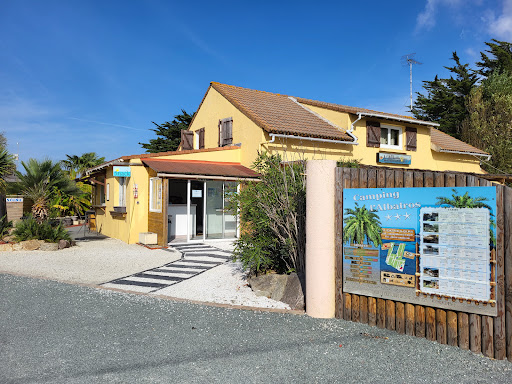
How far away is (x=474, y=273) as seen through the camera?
4070 mm

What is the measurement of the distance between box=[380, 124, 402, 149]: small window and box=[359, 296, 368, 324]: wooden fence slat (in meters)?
15.0

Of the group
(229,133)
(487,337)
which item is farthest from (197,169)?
(487,337)

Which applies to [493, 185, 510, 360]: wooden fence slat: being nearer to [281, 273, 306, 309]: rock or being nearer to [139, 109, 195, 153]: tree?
[281, 273, 306, 309]: rock

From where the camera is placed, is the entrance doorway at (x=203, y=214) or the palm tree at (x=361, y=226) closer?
the palm tree at (x=361, y=226)

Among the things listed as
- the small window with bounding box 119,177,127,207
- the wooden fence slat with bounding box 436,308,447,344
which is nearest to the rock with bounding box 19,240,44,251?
the small window with bounding box 119,177,127,207

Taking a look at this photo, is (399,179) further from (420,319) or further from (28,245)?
(28,245)

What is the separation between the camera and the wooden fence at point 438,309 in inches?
155

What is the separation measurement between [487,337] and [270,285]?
3.37m

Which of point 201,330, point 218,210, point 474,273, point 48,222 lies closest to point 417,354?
point 474,273

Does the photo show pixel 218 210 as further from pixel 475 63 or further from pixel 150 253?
pixel 475 63

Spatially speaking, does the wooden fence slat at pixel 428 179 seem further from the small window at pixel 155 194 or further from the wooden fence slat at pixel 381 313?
the small window at pixel 155 194

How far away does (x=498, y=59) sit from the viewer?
32.8 metres

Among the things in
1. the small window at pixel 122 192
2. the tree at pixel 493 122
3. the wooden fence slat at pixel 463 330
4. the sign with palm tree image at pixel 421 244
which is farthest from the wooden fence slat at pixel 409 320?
the tree at pixel 493 122

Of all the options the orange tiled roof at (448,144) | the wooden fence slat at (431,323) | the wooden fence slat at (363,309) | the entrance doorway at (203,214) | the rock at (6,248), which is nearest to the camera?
the wooden fence slat at (431,323)
